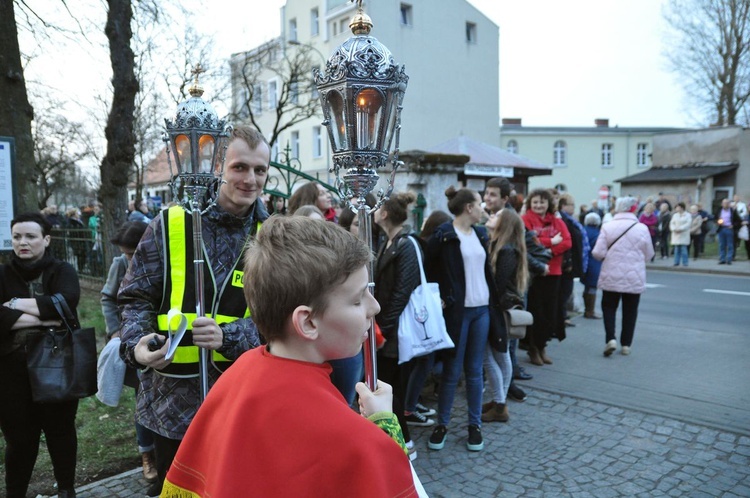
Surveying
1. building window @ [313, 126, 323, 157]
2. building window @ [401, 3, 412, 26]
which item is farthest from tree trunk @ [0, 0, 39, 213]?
building window @ [401, 3, 412, 26]

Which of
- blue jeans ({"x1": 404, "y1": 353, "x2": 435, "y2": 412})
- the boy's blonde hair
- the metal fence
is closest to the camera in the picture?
the boy's blonde hair

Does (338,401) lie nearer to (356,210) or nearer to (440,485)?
(356,210)

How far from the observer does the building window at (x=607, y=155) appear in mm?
48688

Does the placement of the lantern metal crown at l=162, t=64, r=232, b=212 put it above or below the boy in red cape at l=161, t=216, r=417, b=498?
above

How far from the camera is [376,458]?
1333mm

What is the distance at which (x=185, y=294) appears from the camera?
2514 mm

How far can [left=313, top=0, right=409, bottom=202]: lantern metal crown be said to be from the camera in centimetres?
209

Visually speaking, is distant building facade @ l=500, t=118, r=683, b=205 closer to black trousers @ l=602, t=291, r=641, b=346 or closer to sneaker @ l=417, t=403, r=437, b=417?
black trousers @ l=602, t=291, r=641, b=346

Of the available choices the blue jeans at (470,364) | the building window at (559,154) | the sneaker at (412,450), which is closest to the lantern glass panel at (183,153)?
the blue jeans at (470,364)

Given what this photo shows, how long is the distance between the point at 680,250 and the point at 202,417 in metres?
18.7

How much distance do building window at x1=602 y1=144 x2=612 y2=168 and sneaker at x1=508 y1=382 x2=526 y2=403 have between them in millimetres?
46938

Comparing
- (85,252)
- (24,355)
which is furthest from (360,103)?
(85,252)

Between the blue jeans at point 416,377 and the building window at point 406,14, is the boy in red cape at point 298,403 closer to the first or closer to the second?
the blue jeans at point 416,377

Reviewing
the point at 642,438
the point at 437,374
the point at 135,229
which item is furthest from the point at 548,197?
the point at 135,229
